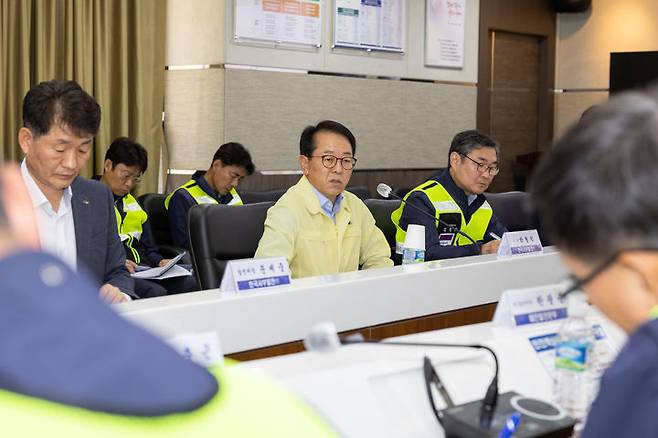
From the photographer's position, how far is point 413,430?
1290 mm

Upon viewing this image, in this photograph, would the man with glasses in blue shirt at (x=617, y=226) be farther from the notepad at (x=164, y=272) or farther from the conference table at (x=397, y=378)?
the notepad at (x=164, y=272)

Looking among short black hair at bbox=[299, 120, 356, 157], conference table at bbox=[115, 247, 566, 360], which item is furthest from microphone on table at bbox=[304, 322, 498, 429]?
short black hair at bbox=[299, 120, 356, 157]

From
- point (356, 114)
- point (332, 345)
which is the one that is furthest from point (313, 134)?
point (356, 114)

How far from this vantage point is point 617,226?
31.7 inches

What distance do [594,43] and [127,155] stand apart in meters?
5.09

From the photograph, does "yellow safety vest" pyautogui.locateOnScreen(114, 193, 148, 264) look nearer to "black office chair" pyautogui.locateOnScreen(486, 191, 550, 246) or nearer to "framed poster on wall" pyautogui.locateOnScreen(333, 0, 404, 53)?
"black office chair" pyautogui.locateOnScreen(486, 191, 550, 246)

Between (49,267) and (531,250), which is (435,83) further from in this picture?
(49,267)

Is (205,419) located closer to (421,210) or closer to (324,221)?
(324,221)

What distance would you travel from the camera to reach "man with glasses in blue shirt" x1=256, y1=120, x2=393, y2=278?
2.68m

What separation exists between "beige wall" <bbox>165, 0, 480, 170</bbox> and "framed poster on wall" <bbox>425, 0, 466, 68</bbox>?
68 mm

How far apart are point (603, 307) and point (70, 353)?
639mm

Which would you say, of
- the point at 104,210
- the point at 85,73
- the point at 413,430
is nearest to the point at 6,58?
the point at 85,73

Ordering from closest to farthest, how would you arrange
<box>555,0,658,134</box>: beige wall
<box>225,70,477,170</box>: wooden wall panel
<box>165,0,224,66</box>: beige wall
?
<box>165,0,224,66</box>: beige wall, <box>225,70,477,170</box>: wooden wall panel, <box>555,0,658,134</box>: beige wall

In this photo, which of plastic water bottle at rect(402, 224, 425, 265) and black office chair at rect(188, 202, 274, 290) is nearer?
plastic water bottle at rect(402, 224, 425, 265)
